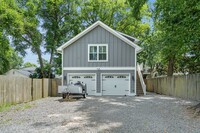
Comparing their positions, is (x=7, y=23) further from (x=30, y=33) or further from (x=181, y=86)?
(x=181, y=86)

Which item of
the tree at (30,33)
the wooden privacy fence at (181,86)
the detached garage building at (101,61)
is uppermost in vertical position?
the tree at (30,33)

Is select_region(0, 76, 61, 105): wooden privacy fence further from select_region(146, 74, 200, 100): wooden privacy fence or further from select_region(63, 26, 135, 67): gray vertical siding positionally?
select_region(146, 74, 200, 100): wooden privacy fence

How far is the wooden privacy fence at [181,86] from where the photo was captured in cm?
1443

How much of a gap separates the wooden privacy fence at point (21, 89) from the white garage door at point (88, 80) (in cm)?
230

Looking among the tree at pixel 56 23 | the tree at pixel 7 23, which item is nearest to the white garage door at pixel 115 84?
the tree at pixel 7 23

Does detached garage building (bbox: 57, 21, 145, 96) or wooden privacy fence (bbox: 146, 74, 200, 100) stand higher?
detached garage building (bbox: 57, 21, 145, 96)

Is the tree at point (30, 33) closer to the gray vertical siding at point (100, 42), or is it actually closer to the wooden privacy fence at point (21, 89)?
the gray vertical siding at point (100, 42)

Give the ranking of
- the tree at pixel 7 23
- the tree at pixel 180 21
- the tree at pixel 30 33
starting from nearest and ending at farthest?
1. the tree at pixel 180 21
2. the tree at pixel 7 23
3. the tree at pixel 30 33

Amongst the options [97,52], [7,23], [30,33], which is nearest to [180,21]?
[97,52]

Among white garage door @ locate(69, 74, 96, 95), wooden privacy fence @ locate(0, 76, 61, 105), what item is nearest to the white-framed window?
white garage door @ locate(69, 74, 96, 95)

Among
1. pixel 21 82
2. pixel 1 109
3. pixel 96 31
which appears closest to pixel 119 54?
pixel 96 31

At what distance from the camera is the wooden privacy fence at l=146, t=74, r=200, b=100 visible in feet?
47.3

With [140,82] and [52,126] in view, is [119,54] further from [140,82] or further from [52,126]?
[52,126]

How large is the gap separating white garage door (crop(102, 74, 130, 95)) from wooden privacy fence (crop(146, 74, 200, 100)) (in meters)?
3.87
